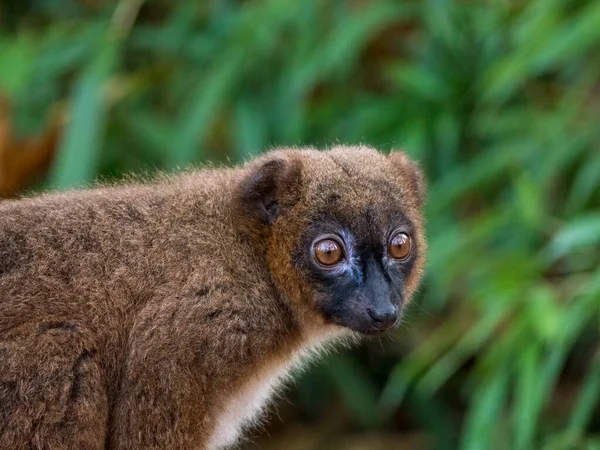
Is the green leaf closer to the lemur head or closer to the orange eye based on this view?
the lemur head

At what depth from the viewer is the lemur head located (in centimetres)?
425

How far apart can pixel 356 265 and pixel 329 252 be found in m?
0.12

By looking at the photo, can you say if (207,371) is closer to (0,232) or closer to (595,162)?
(0,232)

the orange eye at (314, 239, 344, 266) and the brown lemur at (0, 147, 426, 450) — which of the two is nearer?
the brown lemur at (0, 147, 426, 450)

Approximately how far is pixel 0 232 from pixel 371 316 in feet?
4.83

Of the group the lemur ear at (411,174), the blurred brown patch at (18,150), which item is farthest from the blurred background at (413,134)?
the lemur ear at (411,174)

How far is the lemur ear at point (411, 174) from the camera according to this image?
4.73 m

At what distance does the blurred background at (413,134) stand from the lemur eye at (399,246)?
1355mm

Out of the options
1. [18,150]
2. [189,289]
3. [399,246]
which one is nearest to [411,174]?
[399,246]

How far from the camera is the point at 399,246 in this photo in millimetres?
4363

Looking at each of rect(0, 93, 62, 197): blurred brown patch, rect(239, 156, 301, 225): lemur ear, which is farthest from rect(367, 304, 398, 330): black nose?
rect(0, 93, 62, 197): blurred brown patch

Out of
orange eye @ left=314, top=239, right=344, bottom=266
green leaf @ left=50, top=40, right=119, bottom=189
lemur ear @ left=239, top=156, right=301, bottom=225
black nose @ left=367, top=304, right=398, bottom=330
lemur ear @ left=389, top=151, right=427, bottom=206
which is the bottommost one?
black nose @ left=367, top=304, right=398, bottom=330

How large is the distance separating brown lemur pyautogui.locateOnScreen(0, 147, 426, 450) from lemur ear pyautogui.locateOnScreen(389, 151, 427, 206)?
0.12ft

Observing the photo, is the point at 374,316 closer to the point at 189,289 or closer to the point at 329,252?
the point at 329,252
